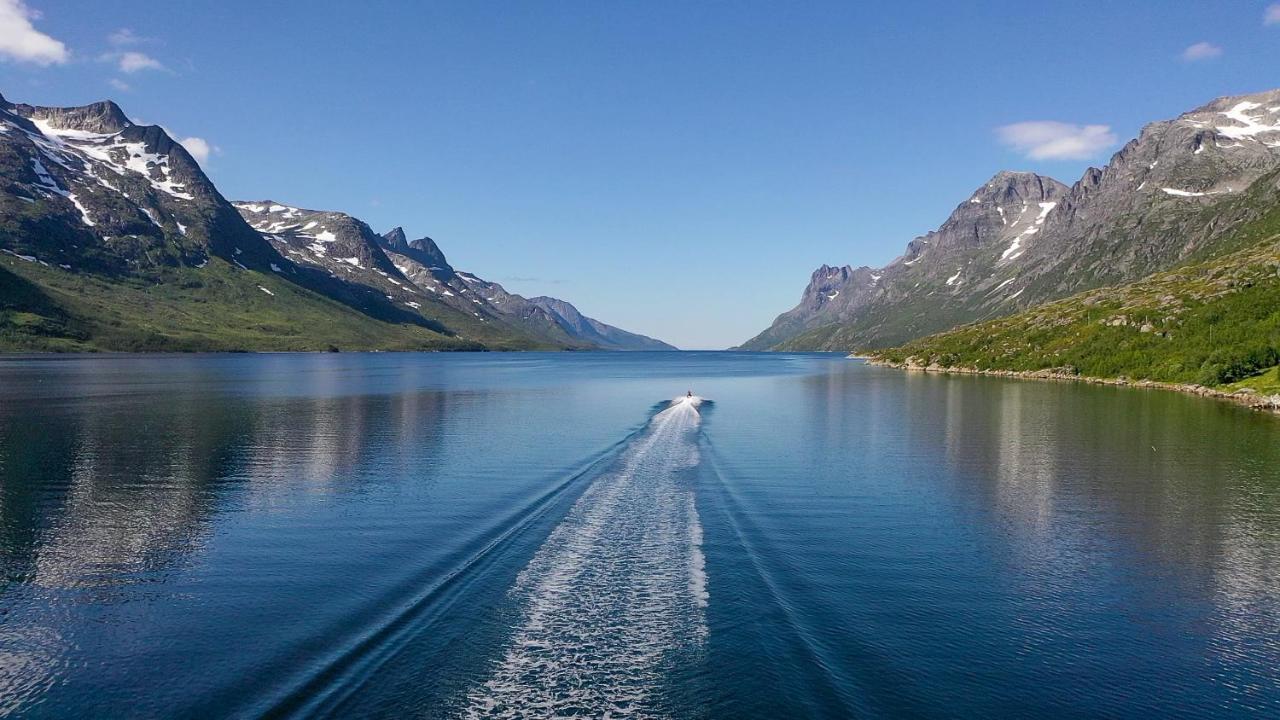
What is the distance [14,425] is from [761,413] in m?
80.9

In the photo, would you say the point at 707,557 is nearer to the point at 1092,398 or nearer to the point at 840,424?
the point at 840,424

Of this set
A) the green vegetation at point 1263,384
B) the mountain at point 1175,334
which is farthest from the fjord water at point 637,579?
the mountain at point 1175,334

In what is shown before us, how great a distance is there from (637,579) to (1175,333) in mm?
151824

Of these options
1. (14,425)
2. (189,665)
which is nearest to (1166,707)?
(189,665)

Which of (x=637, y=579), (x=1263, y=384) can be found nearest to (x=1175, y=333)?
(x=1263, y=384)

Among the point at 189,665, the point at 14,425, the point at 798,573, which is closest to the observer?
the point at 189,665

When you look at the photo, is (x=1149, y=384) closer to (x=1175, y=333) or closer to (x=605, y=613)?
(x=1175, y=333)

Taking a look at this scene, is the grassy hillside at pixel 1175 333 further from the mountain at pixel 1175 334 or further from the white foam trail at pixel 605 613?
the white foam trail at pixel 605 613

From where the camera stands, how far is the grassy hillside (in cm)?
11338

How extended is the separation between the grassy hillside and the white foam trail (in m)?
113

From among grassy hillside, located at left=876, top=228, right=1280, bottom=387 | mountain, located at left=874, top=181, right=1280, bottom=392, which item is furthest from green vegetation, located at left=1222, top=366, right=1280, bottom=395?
grassy hillside, located at left=876, top=228, right=1280, bottom=387

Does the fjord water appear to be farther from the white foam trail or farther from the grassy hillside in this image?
the grassy hillside

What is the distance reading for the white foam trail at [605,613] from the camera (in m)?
17.9

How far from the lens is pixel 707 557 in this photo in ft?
97.2
